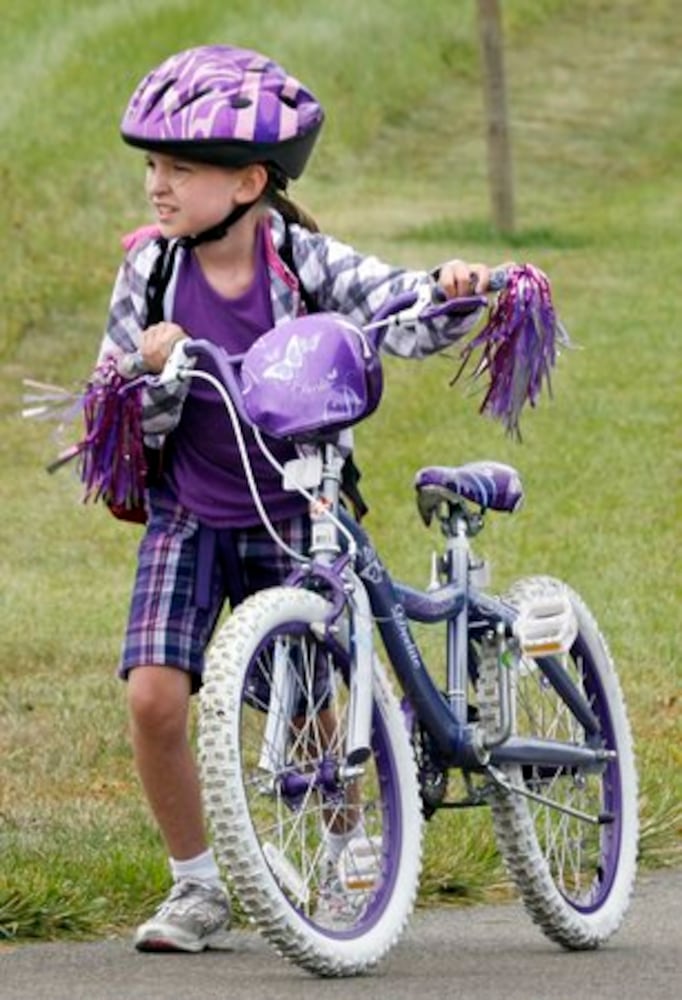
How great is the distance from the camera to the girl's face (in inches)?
245

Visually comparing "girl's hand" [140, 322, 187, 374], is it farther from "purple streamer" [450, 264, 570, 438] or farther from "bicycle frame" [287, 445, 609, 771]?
"purple streamer" [450, 264, 570, 438]

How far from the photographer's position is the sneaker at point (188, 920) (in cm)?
622

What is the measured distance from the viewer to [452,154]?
31.1m

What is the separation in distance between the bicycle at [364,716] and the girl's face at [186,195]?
0.31 metres

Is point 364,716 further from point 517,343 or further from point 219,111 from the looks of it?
point 219,111

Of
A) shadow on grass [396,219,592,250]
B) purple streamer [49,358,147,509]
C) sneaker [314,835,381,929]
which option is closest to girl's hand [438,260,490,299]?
purple streamer [49,358,147,509]

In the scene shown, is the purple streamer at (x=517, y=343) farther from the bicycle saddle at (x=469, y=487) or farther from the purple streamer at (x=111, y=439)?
the purple streamer at (x=111, y=439)

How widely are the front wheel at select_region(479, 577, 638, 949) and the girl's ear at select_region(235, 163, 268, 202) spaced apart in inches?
38.8

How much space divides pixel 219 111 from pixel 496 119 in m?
21.4

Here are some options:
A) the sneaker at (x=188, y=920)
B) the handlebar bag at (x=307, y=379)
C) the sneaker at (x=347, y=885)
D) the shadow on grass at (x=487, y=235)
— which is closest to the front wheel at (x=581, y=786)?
the sneaker at (x=347, y=885)

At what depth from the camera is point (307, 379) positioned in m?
5.82

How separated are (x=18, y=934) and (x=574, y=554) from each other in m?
7.23

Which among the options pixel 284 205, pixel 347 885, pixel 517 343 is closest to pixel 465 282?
pixel 517 343

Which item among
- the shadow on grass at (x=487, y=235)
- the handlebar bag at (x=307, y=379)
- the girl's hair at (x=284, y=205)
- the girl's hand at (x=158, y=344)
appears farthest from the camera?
the shadow on grass at (x=487, y=235)
